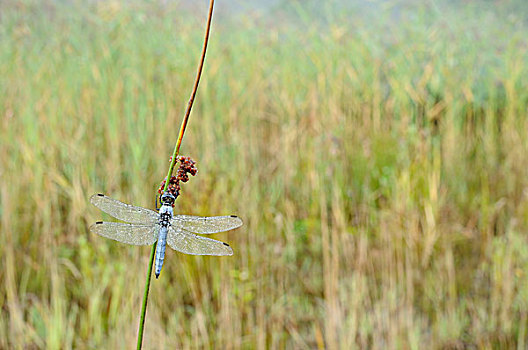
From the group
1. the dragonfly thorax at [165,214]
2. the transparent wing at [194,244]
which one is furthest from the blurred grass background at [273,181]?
the dragonfly thorax at [165,214]

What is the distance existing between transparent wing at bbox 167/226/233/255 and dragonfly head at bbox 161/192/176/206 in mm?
137

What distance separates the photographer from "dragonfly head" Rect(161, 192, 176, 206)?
13.4 inches

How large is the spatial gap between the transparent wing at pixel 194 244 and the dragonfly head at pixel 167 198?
0.45 ft

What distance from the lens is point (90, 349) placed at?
1484 mm

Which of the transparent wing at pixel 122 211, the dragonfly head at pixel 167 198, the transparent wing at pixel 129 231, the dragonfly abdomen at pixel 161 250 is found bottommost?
the dragonfly abdomen at pixel 161 250

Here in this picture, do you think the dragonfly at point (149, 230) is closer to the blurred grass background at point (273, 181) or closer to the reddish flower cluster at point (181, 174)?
the reddish flower cluster at point (181, 174)

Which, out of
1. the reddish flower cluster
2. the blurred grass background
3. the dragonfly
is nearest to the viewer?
the reddish flower cluster

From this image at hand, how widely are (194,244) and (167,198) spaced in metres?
0.21

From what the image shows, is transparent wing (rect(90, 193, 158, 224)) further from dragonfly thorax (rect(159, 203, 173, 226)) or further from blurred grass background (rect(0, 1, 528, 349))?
blurred grass background (rect(0, 1, 528, 349))

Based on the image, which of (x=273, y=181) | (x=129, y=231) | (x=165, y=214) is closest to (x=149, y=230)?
(x=129, y=231)

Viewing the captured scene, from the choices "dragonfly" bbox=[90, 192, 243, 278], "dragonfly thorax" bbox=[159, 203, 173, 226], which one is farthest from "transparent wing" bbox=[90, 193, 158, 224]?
"dragonfly thorax" bbox=[159, 203, 173, 226]

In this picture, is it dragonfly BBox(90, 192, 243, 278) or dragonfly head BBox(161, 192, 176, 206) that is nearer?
dragonfly head BBox(161, 192, 176, 206)

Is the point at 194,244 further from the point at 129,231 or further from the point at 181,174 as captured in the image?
the point at 181,174

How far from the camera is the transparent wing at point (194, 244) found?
0.50m
